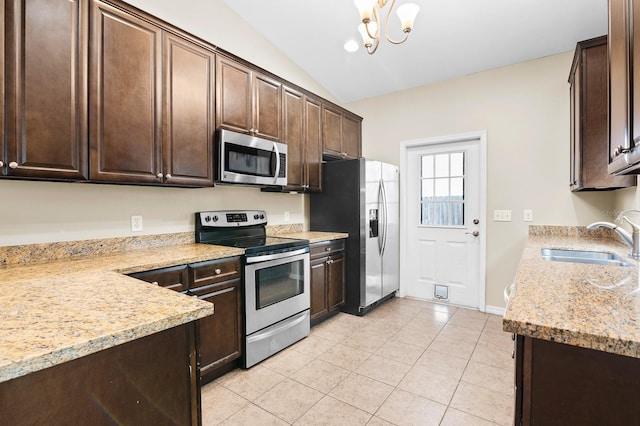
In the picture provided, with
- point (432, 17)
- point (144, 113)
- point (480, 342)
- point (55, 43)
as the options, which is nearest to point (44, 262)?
point (144, 113)

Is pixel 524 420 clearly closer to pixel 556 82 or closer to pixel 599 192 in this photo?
pixel 599 192

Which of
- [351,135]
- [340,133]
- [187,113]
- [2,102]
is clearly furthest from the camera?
[351,135]

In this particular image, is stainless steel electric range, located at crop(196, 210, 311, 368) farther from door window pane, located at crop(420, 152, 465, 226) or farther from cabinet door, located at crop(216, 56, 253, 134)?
door window pane, located at crop(420, 152, 465, 226)

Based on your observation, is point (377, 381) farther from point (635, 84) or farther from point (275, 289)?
point (635, 84)

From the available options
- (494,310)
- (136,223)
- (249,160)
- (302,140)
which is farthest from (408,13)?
(494,310)

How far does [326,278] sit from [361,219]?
718mm

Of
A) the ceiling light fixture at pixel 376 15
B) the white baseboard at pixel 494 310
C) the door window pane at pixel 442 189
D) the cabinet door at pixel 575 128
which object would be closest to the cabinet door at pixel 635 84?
the ceiling light fixture at pixel 376 15

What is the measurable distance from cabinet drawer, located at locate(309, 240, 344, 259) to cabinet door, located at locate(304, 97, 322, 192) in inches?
24.4

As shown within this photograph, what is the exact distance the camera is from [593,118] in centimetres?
238

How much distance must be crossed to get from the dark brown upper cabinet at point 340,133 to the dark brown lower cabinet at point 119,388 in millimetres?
2970

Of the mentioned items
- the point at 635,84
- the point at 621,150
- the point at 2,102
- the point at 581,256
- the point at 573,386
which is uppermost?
the point at 2,102

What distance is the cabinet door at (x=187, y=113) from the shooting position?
2197 mm

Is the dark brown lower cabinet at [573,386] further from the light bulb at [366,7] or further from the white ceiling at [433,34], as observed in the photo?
the white ceiling at [433,34]

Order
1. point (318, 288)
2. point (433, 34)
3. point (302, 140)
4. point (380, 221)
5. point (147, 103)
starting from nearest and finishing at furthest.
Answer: point (147, 103) → point (433, 34) → point (318, 288) → point (302, 140) → point (380, 221)
